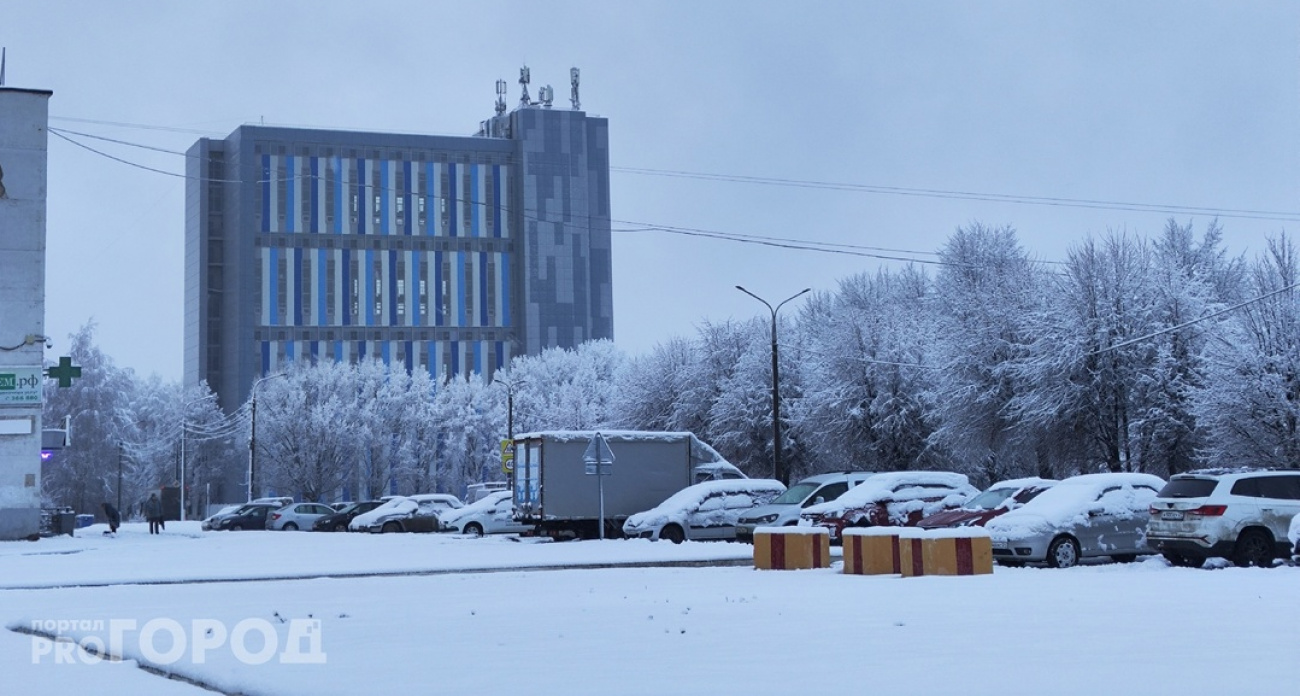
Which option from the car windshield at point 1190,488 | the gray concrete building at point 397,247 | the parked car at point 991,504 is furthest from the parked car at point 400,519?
the gray concrete building at point 397,247


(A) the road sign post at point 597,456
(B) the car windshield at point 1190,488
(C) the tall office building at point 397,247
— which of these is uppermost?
(C) the tall office building at point 397,247

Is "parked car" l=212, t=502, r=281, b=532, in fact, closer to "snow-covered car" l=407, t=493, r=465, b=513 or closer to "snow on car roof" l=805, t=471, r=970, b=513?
"snow-covered car" l=407, t=493, r=465, b=513

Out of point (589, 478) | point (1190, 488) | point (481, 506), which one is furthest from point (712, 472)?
point (1190, 488)

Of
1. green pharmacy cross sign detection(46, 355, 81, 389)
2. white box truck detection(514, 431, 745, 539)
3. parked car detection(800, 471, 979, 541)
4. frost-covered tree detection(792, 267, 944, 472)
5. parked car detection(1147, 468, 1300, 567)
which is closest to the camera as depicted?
parked car detection(1147, 468, 1300, 567)

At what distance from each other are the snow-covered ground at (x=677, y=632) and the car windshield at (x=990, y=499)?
594 cm

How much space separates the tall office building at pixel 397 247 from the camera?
12756 centimetres

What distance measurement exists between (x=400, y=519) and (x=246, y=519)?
1099cm

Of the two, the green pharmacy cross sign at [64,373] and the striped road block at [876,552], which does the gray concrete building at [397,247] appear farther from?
the striped road block at [876,552]

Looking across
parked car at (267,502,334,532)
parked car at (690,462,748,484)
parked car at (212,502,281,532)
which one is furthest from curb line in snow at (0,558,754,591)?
parked car at (212,502,281,532)

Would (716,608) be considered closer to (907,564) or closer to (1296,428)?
(907,564)


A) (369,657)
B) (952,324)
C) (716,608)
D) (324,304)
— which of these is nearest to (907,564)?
(716,608)

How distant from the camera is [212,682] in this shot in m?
11.0

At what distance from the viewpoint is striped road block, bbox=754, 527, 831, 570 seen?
77.4 feet

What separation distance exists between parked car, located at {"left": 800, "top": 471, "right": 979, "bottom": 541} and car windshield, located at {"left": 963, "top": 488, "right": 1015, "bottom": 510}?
276cm
